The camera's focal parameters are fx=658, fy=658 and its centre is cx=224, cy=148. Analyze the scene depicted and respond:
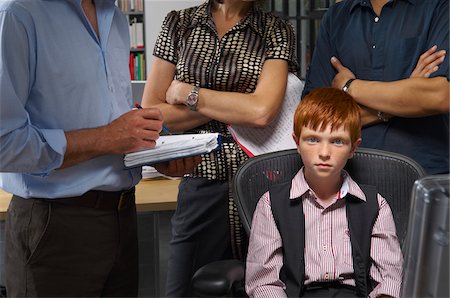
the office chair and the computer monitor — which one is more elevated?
the computer monitor

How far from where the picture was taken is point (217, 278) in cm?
172

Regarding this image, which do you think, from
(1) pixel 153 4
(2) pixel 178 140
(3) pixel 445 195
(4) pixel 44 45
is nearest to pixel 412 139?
(2) pixel 178 140

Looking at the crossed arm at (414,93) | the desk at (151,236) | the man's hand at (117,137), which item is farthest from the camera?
the desk at (151,236)

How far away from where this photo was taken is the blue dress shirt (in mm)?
1496

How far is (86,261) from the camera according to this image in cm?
172

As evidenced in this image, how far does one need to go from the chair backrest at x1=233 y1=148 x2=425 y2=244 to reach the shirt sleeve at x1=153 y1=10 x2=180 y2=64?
1.82ft

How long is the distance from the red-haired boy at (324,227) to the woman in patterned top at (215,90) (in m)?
0.37

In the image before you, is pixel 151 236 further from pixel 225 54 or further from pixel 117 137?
pixel 117 137

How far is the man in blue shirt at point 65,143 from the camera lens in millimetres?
1516

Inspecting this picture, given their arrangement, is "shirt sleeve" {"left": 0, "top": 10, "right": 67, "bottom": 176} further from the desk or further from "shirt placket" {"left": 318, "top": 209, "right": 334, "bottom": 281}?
the desk

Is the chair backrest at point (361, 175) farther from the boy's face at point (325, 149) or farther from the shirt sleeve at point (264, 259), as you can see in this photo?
the boy's face at point (325, 149)

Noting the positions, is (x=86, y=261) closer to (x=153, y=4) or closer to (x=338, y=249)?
(x=338, y=249)

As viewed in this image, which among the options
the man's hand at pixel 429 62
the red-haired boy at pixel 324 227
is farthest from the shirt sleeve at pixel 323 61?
the red-haired boy at pixel 324 227

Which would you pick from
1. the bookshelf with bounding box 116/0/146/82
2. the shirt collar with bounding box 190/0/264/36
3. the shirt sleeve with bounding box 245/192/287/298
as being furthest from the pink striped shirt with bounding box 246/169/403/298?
the bookshelf with bounding box 116/0/146/82
